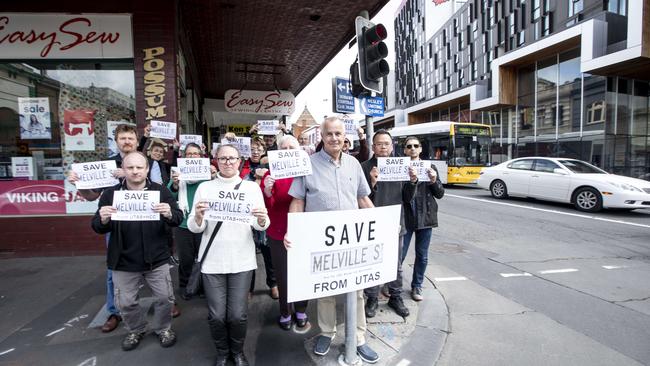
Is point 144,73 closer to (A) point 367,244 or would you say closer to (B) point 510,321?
(A) point 367,244

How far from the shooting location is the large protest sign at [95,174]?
122 inches

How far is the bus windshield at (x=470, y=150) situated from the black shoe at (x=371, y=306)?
13757mm

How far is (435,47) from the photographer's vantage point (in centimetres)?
4938

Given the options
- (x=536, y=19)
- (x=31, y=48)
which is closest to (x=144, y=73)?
(x=31, y=48)

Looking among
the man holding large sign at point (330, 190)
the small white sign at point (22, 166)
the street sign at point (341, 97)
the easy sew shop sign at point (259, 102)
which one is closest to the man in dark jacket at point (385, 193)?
the man holding large sign at point (330, 190)

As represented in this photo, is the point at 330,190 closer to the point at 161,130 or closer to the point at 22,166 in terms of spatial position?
the point at 161,130

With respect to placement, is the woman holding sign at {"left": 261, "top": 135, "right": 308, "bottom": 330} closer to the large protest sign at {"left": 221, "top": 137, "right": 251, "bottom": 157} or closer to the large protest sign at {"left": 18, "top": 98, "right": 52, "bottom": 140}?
the large protest sign at {"left": 221, "top": 137, "right": 251, "bottom": 157}

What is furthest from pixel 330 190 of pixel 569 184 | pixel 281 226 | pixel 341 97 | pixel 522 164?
pixel 522 164

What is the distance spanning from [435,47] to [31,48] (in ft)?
168

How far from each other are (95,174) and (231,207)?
1.50 m

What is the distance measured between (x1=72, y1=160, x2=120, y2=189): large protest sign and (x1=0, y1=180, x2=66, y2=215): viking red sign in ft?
11.0

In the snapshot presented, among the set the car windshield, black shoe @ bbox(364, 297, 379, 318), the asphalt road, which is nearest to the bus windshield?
the car windshield

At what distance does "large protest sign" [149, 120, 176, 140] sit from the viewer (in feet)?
15.3

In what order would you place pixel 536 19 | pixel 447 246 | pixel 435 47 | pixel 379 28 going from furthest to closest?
1. pixel 435 47
2. pixel 536 19
3. pixel 447 246
4. pixel 379 28
